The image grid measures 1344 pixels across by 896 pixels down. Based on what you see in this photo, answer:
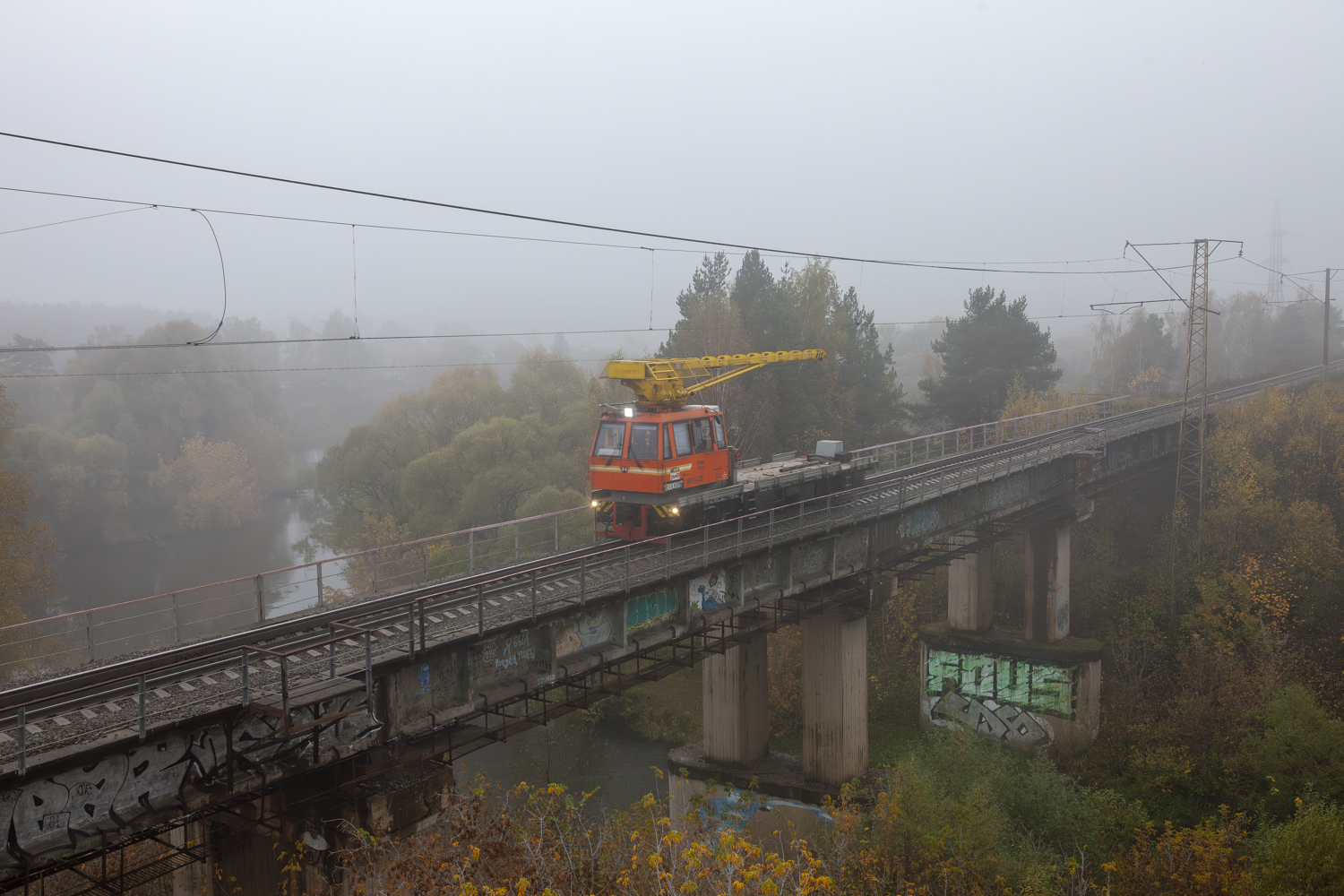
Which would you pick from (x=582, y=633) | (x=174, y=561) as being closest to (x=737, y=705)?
(x=582, y=633)

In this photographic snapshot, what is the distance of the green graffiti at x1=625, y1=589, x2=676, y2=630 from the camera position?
16.6 metres

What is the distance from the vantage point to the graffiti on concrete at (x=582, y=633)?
15.2 metres

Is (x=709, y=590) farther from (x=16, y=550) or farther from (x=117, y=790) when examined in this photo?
(x=16, y=550)

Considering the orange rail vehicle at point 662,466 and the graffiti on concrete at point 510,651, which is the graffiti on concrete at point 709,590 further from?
the graffiti on concrete at point 510,651

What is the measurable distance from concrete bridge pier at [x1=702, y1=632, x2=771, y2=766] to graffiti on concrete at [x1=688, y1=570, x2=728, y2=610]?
7.94 metres

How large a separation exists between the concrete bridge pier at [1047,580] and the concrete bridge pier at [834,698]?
13.1 meters

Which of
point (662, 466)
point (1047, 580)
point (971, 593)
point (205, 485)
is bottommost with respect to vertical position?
point (971, 593)

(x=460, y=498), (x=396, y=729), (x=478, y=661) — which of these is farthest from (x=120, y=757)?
(x=460, y=498)

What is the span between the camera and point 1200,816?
25.6 m

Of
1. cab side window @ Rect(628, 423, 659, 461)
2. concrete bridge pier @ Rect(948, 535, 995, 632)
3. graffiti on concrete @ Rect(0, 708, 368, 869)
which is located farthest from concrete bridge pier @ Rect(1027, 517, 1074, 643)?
graffiti on concrete @ Rect(0, 708, 368, 869)

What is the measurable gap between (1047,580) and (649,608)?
23956mm

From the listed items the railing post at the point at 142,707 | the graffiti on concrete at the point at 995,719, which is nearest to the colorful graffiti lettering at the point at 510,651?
the railing post at the point at 142,707

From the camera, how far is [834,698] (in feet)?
82.5

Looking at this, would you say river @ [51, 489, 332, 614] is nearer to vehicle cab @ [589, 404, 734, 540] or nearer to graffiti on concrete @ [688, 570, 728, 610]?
vehicle cab @ [589, 404, 734, 540]
